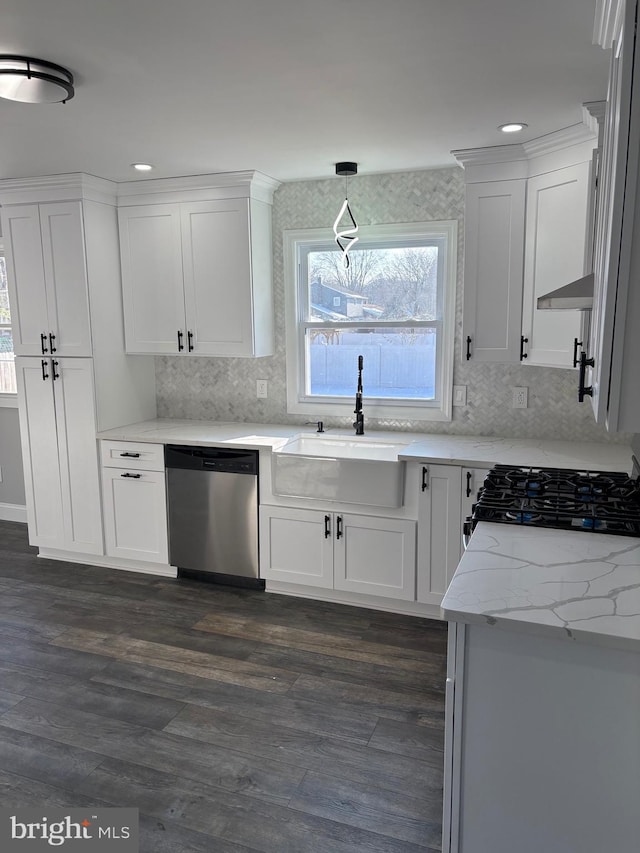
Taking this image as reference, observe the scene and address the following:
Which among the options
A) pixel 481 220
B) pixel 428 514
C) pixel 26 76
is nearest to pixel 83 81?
pixel 26 76

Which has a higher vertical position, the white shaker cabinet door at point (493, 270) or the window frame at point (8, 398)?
the white shaker cabinet door at point (493, 270)

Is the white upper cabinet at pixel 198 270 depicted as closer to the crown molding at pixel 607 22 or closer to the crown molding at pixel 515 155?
the crown molding at pixel 515 155

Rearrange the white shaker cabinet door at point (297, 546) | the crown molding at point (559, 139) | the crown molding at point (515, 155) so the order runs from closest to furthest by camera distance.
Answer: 1. the crown molding at point (559, 139)
2. the crown molding at point (515, 155)
3. the white shaker cabinet door at point (297, 546)

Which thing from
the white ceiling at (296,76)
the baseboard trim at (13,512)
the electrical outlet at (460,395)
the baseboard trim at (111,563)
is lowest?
the baseboard trim at (111,563)

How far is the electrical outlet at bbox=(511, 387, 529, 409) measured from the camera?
3.64 meters

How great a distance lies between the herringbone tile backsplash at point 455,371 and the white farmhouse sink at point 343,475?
1.74 ft

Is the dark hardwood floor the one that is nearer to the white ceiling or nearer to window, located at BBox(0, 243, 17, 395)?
window, located at BBox(0, 243, 17, 395)

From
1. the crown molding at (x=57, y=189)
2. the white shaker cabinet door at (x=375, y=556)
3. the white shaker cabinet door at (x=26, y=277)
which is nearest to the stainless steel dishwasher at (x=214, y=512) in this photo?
the white shaker cabinet door at (x=375, y=556)

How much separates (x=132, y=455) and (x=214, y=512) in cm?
65

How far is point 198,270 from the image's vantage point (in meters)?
3.92

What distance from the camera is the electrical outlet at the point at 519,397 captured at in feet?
12.0

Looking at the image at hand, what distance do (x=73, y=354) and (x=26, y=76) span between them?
2080 millimetres

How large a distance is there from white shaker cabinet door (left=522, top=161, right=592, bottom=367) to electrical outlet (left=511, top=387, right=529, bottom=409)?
0.44m

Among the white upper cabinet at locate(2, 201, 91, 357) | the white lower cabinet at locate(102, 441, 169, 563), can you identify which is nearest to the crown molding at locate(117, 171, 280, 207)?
the white upper cabinet at locate(2, 201, 91, 357)
